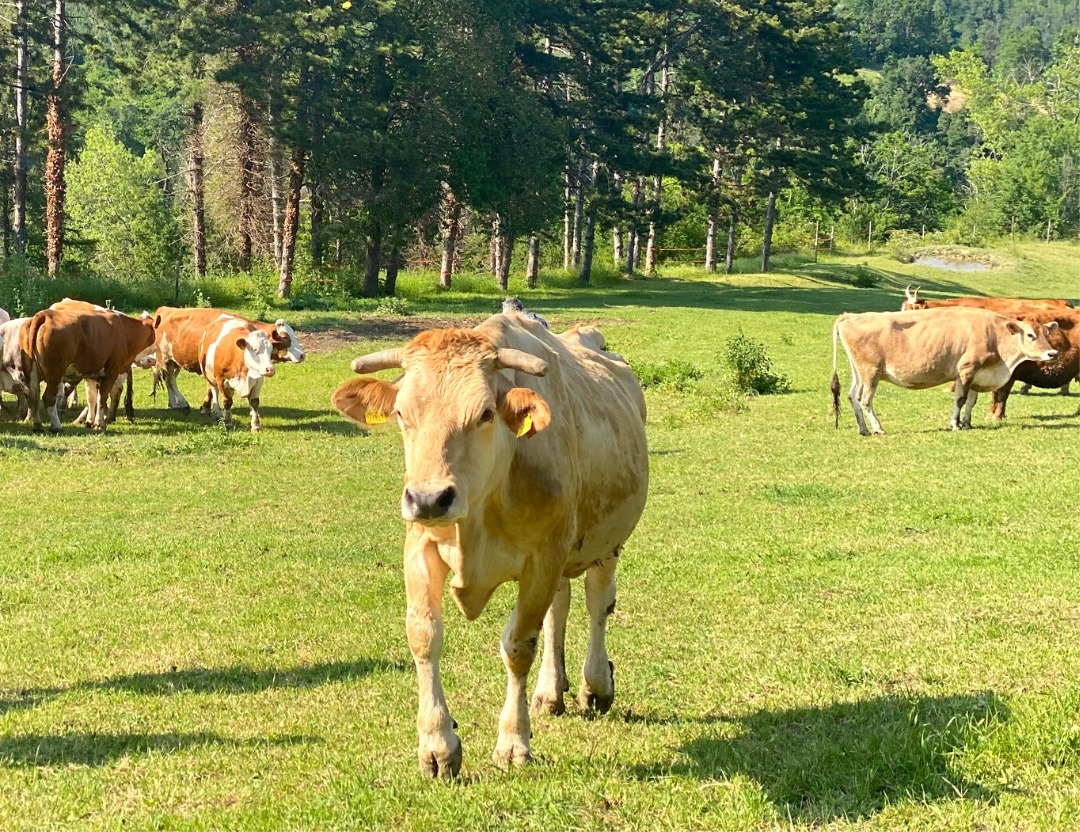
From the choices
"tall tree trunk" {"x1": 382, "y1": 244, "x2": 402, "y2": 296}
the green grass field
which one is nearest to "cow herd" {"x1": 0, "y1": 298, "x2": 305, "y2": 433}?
the green grass field

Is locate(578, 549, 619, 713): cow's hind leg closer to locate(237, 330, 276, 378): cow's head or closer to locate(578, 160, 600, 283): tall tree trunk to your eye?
locate(237, 330, 276, 378): cow's head

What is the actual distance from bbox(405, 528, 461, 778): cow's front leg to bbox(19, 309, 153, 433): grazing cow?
1552cm

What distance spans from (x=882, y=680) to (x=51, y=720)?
4674mm

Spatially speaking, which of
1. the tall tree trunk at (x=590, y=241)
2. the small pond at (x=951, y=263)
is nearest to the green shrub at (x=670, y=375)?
the tall tree trunk at (x=590, y=241)

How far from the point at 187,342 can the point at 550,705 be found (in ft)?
56.7

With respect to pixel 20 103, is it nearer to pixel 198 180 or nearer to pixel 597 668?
pixel 198 180

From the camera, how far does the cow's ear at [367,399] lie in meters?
5.12

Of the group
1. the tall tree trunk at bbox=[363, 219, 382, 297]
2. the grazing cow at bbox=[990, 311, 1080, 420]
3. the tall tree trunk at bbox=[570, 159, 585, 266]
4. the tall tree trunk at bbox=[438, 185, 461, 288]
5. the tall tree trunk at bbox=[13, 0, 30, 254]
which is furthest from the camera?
the tall tree trunk at bbox=[570, 159, 585, 266]

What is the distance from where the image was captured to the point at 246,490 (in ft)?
47.6

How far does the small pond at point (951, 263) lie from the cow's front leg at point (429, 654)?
235 feet

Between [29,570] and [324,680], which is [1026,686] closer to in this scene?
[324,680]

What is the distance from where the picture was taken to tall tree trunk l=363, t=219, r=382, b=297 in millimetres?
44500

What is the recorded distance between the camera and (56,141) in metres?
36.2

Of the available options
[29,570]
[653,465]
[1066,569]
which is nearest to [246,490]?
[29,570]
